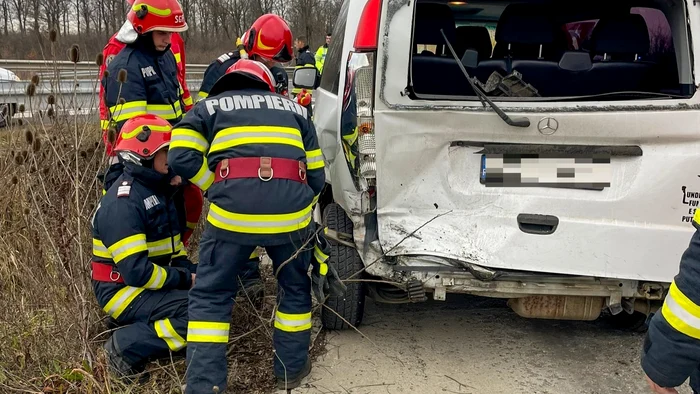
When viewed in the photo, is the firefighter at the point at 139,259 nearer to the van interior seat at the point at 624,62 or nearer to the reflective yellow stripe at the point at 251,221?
the reflective yellow stripe at the point at 251,221

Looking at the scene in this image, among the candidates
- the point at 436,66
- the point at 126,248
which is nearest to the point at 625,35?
the point at 436,66

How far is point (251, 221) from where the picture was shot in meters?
2.51

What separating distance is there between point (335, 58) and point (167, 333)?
6.05ft

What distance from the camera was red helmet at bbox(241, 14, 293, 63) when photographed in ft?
15.6

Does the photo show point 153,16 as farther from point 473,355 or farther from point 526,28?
point 473,355

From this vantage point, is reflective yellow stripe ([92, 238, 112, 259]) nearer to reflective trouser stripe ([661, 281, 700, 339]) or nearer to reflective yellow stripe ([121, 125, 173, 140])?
reflective yellow stripe ([121, 125, 173, 140])

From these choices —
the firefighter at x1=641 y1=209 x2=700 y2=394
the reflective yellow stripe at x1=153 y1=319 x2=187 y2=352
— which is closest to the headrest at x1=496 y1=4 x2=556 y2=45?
the firefighter at x1=641 y1=209 x2=700 y2=394

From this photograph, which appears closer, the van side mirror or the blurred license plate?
the blurred license plate

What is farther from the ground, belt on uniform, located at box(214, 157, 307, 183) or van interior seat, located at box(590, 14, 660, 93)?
van interior seat, located at box(590, 14, 660, 93)

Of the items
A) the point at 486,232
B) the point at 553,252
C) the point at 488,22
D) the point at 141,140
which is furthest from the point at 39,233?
the point at 488,22

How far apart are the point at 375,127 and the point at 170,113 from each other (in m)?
1.88

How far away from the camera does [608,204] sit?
2.69m

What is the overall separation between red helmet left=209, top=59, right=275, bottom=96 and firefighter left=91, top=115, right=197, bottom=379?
46cm

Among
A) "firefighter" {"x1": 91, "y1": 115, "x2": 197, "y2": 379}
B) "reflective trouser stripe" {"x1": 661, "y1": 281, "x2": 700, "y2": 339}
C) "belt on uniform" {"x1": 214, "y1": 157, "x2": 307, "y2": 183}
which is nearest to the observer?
"reflective trouser stripe" {"x1": 661, "y1": 281, "x2": 700, "y2": 339}
